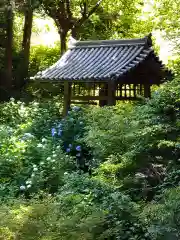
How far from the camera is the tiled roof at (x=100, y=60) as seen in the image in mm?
10914

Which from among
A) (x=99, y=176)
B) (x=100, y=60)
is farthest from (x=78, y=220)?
(x=100, y=60)

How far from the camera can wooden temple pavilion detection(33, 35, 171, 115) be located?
10.9 metres

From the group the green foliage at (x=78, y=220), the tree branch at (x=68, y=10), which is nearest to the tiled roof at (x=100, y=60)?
the green foliage at (x=78, y=220)

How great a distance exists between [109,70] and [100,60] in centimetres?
99

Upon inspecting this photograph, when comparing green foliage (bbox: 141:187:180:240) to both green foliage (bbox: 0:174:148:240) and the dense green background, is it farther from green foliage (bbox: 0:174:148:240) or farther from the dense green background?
green foliage (bbox: 0:174:148:240)

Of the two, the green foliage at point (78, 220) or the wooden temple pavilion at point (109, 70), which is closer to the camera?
the green foliage at point (78, 220)

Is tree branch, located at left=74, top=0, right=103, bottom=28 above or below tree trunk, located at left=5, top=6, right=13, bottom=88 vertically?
above

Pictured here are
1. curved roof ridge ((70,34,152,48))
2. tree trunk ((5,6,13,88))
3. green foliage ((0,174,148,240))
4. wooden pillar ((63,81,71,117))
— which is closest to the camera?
green foliage ((0,174,148,240))

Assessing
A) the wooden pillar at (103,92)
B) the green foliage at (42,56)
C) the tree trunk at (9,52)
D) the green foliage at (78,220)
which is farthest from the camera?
the green foliage at (42,56)

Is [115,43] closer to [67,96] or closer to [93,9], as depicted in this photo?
[67,96]

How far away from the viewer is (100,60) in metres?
11.8

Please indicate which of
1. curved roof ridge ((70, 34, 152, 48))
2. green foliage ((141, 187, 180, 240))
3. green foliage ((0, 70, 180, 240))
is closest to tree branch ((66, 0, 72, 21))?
curved roof ridge ((70, 34, 152, 48))

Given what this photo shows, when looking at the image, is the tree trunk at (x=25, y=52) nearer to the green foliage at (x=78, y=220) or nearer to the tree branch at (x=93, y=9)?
the tree branch at (x=93, y=9)

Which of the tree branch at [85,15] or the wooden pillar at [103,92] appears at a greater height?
the tree branch at [85,15]
